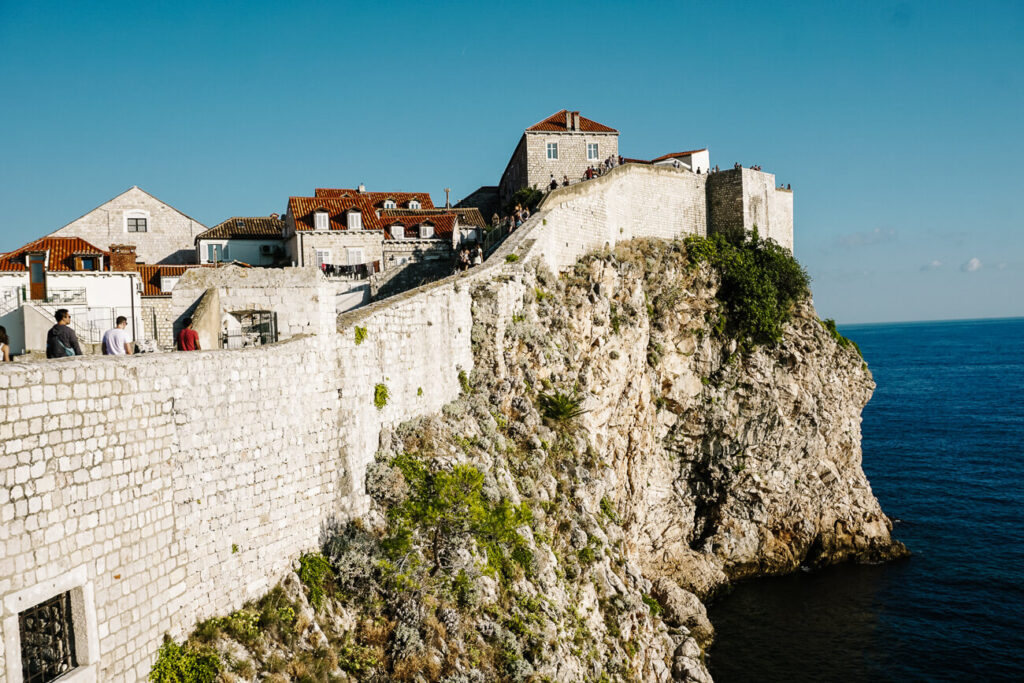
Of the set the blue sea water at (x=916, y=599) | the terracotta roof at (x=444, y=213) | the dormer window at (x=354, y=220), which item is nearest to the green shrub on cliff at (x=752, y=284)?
the terracotta roof at (x=444, y=213)

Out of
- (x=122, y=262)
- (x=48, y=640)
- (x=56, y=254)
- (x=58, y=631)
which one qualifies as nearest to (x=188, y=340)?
(x=58, y=631)

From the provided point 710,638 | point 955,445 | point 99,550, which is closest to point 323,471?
point 99,550

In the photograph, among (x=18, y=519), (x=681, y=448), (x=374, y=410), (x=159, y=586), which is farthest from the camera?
(x=681, y=448)

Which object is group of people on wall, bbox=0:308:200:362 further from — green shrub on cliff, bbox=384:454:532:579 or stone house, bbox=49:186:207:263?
stone house, bbox=49:186:207:263

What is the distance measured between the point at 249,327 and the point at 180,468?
384cm

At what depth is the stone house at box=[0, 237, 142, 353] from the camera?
831 inches

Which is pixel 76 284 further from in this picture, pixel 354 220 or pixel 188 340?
pixel 188 340

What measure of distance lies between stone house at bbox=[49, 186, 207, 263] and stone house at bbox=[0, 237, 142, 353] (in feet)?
26.8

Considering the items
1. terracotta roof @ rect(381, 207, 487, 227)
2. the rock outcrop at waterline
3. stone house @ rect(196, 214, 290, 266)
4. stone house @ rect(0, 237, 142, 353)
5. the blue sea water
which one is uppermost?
terracotta roof @ rect(381, 207, 487, 227)

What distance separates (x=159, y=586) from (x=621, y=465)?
22.0m

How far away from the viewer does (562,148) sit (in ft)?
128

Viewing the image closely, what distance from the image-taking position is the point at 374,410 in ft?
49.3

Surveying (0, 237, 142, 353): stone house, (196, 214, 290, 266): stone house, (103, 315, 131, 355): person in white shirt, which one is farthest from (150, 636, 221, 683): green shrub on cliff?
(196, 214, 290, 266): stone house

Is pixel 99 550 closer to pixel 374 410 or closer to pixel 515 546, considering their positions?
pixel 374 410
